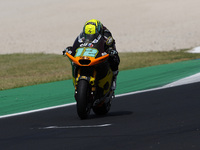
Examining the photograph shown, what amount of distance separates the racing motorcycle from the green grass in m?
5.80

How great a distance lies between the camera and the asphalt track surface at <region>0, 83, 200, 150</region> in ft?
17.5

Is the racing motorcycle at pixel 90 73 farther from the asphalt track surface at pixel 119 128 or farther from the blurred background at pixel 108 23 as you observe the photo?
the blurred background at pixel 108 23

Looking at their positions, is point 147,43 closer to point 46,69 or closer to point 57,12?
point 46,69

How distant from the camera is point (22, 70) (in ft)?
56.9

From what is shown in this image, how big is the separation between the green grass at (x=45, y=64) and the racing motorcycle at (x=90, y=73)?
5.80m

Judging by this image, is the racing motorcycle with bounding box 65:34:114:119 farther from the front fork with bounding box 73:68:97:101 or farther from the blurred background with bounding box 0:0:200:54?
the blurred background with bounding box 0:0:200:54

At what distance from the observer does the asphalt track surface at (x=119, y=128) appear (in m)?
5.33

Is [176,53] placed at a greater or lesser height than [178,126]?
lesser

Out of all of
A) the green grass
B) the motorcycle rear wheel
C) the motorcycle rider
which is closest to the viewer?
the motorcycle rear wheel

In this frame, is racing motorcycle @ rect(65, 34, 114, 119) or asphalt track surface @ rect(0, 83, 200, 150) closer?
asphalt track surface @ rect(0, 83, 200, 150)

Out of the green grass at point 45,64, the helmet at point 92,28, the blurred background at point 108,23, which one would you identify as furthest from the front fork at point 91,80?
the blurred background at point 108,23

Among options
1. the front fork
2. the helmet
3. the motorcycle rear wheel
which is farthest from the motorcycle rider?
the motorcycle rear wheel

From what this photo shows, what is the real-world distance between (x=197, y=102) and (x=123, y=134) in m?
2.72

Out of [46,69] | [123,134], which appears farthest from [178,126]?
[46,69]
